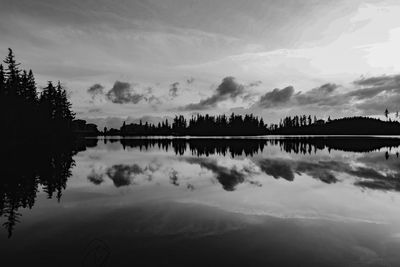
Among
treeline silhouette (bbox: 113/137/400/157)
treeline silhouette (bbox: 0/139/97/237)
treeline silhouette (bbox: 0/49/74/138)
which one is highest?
treeline silhouette (bbox: 0/49/74/138)

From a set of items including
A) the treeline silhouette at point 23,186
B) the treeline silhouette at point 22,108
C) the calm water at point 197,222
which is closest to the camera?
the calm water at point 197,222

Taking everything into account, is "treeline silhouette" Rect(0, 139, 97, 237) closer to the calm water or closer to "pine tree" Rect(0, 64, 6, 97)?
the calm water

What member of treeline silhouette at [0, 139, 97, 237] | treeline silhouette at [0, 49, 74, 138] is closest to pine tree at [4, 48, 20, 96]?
treeline silhouette at [0, 49, 74, 138]

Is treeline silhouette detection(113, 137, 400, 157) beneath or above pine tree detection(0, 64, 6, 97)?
beneath

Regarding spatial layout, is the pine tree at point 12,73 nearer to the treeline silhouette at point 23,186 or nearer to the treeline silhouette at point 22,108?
the treeline silhouette at point 22,108

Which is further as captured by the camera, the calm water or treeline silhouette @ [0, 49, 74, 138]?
treeline silhouette @ [0, 49, 74, 138]

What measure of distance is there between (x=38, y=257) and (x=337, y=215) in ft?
50.4

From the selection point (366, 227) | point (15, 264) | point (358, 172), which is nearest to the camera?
point (15, 264)

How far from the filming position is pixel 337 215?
18.1 m

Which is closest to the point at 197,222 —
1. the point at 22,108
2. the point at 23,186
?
the point at 23,186

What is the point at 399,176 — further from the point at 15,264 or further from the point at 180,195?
the point at 15,264

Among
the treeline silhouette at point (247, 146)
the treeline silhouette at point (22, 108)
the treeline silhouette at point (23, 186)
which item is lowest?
the treeline silhouette at point (247, 146)

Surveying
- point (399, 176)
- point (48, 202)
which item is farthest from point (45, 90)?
point (399, 176)

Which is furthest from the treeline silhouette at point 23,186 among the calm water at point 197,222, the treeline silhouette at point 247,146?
the treeline silhouette at point 247,146
